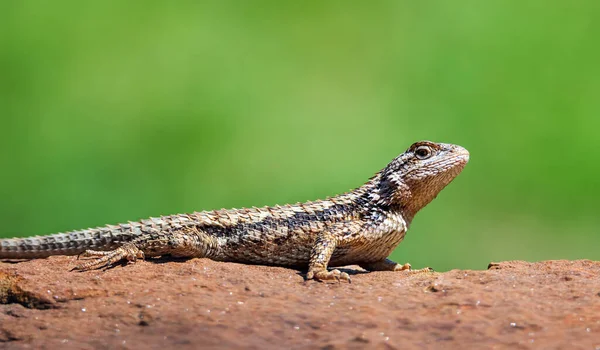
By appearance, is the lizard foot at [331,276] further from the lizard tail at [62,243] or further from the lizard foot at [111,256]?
the lizard tail at [62,243]

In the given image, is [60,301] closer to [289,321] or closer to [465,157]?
[289,321]

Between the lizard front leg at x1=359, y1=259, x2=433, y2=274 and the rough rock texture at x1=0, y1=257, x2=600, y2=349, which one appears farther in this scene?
the lizard front leg at x1=359, y1=259, x2=433, y2=274

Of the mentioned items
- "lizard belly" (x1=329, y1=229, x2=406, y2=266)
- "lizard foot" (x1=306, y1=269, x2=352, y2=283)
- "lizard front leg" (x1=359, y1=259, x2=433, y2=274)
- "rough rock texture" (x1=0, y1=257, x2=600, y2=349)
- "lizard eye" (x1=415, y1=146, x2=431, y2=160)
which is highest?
"lizard eye" (x1=415, y1=146, x2=431, y2=160)

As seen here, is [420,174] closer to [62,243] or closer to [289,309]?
[289,309]

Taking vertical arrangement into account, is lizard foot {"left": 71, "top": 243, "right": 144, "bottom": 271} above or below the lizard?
below

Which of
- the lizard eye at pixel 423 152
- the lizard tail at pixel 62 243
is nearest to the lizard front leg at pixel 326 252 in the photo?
the lizard eye at pixel 423 152

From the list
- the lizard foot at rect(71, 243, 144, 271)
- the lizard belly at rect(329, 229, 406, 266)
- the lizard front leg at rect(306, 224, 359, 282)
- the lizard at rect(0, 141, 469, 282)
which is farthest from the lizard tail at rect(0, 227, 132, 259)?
the lizard belly at rect(329, 229, 406, 266)

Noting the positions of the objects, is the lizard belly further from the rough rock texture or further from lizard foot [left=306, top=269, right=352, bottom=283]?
lizard foot [left=306, top=269, right=352, bottom=283]
